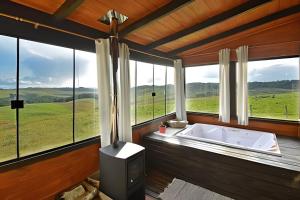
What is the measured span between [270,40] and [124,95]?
3.05 metres

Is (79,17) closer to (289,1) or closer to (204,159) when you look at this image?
(204,159)

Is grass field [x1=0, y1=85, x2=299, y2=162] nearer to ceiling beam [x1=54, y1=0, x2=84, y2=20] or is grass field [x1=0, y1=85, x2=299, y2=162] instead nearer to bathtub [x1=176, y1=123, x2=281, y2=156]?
bathtub [x1=176, y1=123, x2=281, y2=156]

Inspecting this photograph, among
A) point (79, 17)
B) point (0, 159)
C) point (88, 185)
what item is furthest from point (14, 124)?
point (79, 17)

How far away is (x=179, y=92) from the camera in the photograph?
13.8ft

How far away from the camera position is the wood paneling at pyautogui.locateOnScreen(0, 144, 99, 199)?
1596 mm

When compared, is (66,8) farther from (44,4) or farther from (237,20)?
(237,20)

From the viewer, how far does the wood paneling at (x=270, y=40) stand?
301cm

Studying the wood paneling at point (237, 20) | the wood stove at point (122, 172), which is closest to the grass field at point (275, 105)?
the wood paneling at point (237, 20)

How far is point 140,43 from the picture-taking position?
308 cm

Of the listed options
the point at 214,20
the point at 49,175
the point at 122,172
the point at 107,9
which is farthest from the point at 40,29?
the point at 214,20

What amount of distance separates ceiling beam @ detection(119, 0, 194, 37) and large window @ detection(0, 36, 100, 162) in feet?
2.31

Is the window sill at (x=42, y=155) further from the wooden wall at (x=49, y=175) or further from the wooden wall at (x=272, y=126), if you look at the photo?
the wooden wall at (x=272, y=126)

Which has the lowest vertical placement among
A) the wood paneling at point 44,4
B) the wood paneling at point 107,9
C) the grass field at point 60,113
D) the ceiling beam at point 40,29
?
the grass field at point 60,113

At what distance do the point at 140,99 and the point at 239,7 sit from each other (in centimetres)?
227
